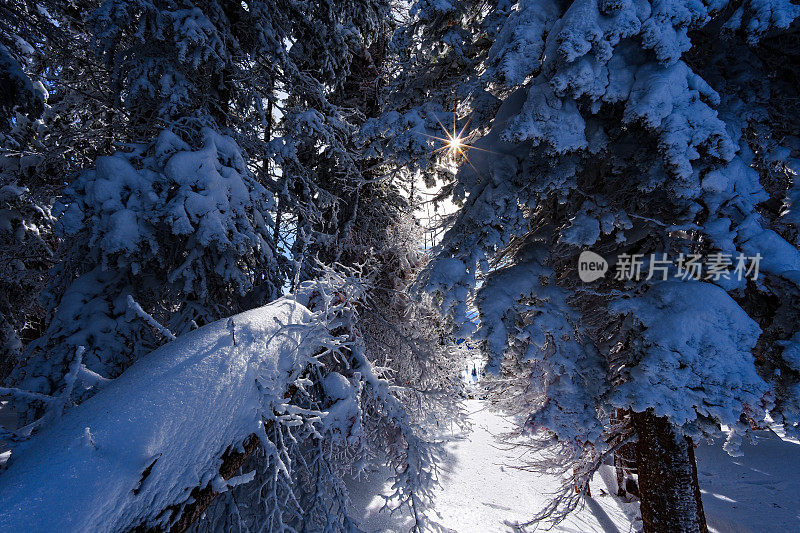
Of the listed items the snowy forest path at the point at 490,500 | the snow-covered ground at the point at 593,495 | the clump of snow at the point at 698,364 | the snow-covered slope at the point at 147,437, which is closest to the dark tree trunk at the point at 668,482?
the clump of snow at the point at 698,364

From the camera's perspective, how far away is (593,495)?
9.78 metres

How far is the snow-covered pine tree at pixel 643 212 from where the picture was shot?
3.41m

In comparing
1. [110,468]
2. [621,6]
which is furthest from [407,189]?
[110,468]

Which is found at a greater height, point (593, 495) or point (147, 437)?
point (147, 437)

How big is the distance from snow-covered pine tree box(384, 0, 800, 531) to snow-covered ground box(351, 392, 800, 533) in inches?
93.4

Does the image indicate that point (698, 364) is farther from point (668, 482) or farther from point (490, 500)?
point (490, 500)

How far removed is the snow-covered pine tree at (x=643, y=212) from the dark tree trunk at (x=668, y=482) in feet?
0.06

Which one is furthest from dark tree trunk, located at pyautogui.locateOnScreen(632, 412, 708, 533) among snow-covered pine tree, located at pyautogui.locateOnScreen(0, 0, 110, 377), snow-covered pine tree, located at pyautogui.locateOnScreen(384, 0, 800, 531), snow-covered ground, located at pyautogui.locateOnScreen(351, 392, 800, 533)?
snow-covered pine tree, located at pyautogui.locateOnScreen(0, 0, 110, 377)

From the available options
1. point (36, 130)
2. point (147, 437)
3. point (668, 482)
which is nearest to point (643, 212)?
point (668, 482)

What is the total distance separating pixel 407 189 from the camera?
9156mm

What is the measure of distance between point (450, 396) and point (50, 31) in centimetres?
879

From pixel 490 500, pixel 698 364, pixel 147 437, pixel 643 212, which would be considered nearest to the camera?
pixel 147 437

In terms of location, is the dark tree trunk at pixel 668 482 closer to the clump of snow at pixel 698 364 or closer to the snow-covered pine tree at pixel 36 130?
the clump of snow at pixel 698 364

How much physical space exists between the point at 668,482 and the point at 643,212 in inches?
136
